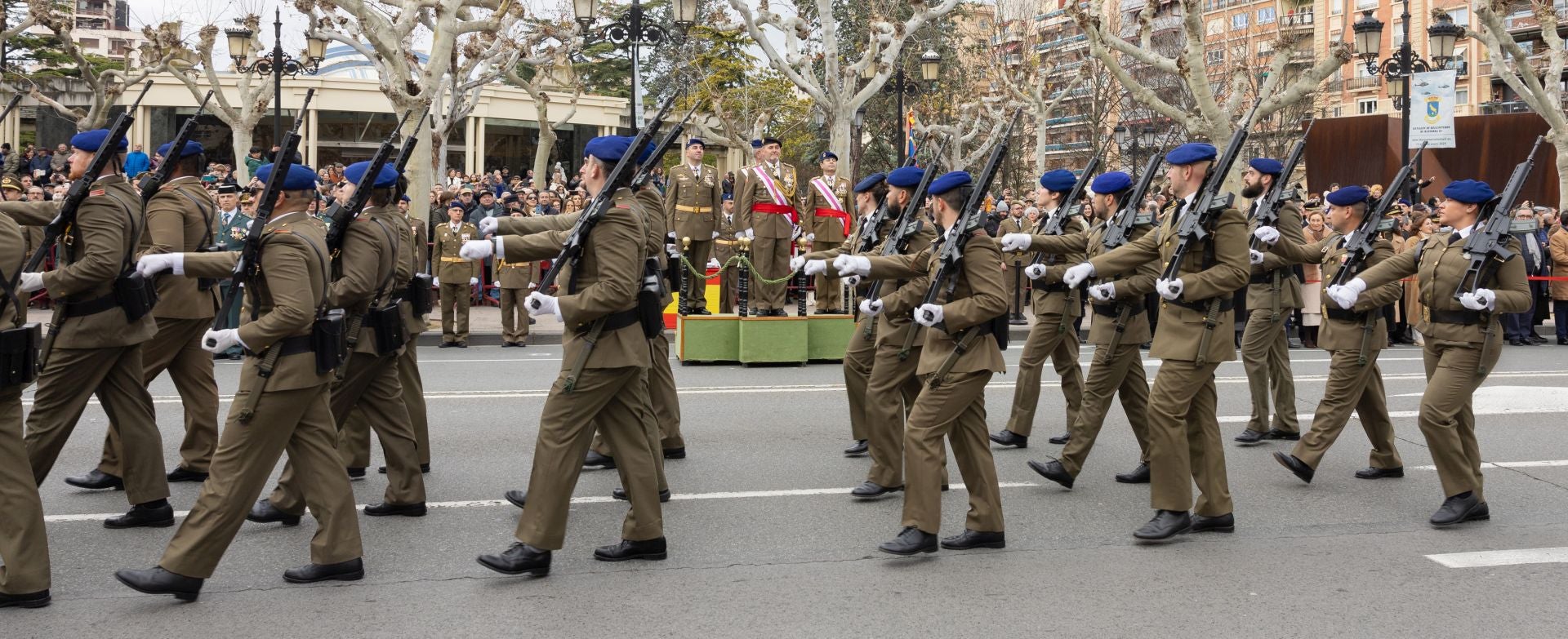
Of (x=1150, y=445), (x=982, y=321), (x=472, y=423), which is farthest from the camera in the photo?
(x=472, y=423)

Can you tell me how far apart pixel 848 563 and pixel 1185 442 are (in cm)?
186

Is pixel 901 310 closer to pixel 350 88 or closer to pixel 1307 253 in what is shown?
pixel 1307 253

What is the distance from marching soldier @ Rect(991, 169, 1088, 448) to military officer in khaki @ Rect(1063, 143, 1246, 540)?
194 cm

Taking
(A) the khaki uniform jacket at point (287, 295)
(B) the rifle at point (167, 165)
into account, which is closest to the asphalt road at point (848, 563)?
(A) the khaki uniform jacket at point (287, 295)

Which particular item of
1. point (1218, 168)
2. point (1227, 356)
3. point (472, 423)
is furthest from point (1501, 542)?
point (472, 423)

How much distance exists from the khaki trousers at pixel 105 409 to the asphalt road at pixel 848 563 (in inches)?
12.2

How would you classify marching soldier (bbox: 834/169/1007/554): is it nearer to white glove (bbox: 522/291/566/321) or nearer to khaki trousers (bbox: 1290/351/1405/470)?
white glove (bbox: 522/291/566/321)

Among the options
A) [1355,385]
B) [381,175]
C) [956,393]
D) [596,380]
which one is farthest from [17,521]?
[1355,385]

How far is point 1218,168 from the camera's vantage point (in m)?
7.07

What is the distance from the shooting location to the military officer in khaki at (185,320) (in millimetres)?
7473

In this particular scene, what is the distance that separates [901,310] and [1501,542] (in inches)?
122

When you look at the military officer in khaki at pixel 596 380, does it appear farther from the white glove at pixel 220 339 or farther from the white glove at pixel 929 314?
the white glove at pixel 929 314

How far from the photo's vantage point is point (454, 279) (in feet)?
52.9

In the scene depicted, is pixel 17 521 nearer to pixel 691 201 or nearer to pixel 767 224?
pixel 767 224
